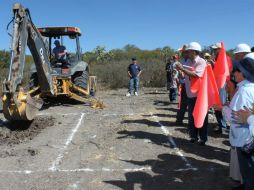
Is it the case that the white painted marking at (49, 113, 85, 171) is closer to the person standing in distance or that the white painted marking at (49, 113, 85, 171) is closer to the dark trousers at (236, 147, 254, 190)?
the dark trousers at (236, 147, 254, 190)

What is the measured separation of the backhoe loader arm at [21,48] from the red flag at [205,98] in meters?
4.10

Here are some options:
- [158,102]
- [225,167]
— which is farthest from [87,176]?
[158,102]

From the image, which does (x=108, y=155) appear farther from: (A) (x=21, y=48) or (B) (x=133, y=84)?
(B) (x=133, y=84)

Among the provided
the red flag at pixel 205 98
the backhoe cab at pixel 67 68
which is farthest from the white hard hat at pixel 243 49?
the backhoe cab at pixel 67 68

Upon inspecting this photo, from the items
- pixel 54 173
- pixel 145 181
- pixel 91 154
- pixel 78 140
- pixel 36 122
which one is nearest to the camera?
pixel 145 181

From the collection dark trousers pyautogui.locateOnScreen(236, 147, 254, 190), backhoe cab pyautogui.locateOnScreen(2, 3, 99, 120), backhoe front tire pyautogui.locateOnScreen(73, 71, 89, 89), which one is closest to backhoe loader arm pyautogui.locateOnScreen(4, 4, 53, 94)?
backhoe cab pyautogui.locateOnScreen(2, 3, 99, 120)

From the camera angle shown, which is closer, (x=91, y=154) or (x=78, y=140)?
(x=91, y=154)

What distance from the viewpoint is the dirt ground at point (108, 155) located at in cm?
651

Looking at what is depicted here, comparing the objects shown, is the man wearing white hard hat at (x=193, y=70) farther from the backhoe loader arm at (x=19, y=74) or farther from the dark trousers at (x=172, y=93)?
the dark trousers at (x=172, y=93)

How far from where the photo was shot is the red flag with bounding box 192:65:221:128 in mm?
7539

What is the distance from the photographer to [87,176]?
6797 mm

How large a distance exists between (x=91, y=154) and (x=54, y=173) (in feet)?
3.99

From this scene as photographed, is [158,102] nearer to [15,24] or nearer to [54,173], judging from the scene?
[15,24]

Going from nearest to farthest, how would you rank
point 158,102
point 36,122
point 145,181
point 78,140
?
point 145,181, point 78,140, point 36,122, point 158,102
